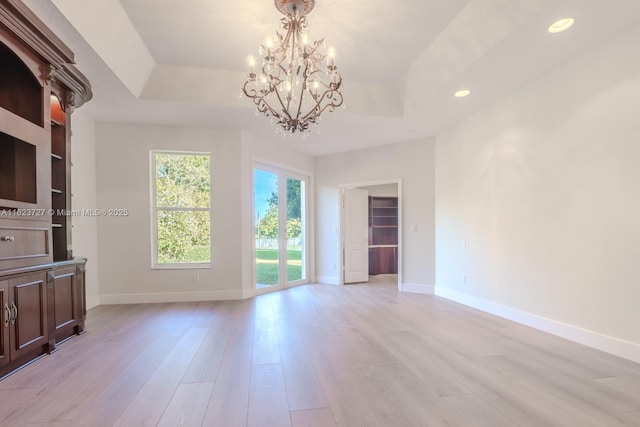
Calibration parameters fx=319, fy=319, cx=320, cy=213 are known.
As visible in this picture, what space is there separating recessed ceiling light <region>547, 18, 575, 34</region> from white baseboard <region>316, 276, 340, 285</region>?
5.09 meters

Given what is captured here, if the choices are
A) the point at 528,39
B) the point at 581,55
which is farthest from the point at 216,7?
the point at 581,55

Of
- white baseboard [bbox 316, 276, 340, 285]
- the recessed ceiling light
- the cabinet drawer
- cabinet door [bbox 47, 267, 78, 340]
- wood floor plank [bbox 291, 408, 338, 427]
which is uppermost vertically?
the recessed ceiling light

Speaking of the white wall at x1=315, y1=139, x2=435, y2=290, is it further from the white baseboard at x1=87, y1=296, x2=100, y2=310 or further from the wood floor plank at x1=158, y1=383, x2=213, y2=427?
the wood floor plank at x1=158, y1=383, x2=213, y2=427

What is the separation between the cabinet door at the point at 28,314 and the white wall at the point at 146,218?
2.10m

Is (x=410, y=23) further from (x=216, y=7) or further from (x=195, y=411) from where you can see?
(x=195, y=411)

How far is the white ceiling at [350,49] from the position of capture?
2.63m

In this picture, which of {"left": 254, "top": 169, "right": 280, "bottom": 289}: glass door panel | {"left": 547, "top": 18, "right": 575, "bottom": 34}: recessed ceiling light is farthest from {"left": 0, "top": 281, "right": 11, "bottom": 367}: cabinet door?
{"left": 547, "top": 18, "right": 575, "bottom": 34}: recessed ceiling light

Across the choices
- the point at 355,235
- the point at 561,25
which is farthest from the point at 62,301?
the point at 561,25

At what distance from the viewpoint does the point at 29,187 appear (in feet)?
8.64

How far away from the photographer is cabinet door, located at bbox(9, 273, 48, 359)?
246 centimetres

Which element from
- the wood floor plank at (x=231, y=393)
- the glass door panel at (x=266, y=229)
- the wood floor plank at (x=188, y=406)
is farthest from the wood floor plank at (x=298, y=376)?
the glass door panel at (x=266, y=229)

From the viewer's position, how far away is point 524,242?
147 inches

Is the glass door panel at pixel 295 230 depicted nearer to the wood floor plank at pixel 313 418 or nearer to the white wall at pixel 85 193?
the white wall at pixel 85 193

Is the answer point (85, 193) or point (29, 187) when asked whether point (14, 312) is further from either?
point (85, 193)
